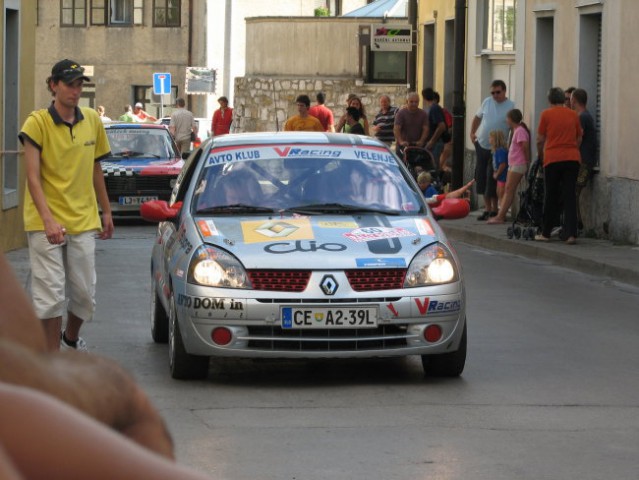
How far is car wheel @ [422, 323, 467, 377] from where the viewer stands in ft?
28.9

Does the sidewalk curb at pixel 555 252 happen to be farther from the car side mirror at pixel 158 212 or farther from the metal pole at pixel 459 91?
the car side mirror at pixel 158 212

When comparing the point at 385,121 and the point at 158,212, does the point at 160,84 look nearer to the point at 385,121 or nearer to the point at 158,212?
the point at 385,121

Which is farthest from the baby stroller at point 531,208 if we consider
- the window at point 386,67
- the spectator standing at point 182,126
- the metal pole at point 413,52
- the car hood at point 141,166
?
the window at point 386,67

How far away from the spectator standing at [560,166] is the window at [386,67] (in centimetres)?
3236

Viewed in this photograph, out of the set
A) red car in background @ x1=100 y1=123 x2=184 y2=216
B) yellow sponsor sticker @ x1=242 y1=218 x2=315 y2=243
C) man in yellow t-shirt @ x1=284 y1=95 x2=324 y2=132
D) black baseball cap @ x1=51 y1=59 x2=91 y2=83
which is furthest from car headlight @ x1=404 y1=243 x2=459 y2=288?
red car in background @ x1=100 y1=123 x2=184 y2=216

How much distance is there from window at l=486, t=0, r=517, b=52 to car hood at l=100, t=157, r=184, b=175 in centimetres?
634

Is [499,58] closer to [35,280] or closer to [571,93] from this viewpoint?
[571,93]

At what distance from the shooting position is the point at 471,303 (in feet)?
42.3

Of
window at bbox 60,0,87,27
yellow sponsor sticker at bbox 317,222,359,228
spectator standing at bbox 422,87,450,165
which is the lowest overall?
yellow sponsor sticker at bbox 317,222,359,228

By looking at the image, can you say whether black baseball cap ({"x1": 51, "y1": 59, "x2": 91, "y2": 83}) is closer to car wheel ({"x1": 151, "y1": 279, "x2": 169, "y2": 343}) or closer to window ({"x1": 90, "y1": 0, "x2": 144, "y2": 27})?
car wheel ({"x1": 151, "y1": 279, "x2": 169, "y2": 343})

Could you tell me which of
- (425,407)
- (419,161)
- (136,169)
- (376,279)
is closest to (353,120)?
(419,161)

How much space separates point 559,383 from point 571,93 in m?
11.8

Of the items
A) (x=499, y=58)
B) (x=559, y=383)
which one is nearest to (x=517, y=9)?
(x=499, y=58)

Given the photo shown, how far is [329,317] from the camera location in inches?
329
